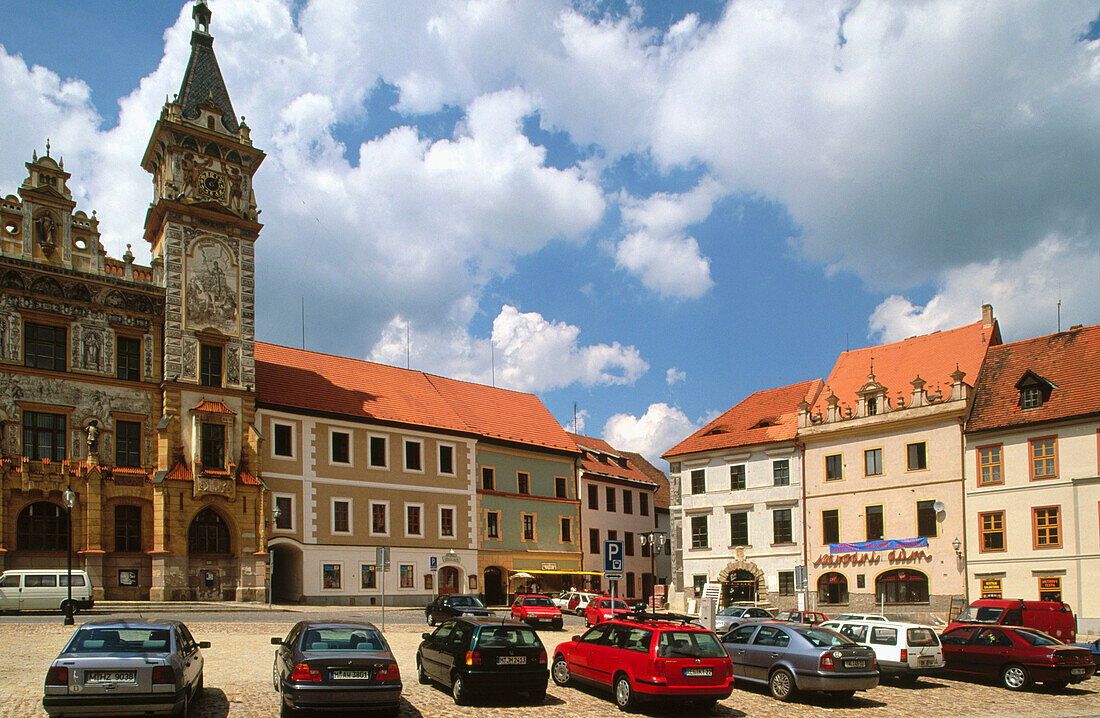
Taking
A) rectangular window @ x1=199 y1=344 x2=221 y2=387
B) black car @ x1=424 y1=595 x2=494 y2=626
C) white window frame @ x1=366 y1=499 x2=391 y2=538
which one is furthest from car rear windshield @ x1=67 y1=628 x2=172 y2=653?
white window frame @ x1=366 y1=499 x2=391 y2=538

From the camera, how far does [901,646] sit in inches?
866

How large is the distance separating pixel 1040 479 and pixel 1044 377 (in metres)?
5.00

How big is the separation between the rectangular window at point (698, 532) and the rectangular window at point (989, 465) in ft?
51.9

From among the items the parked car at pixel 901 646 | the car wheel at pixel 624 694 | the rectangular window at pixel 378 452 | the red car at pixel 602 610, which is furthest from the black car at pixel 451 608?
the car wheel at pixel 624 694

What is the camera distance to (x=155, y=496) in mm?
42312

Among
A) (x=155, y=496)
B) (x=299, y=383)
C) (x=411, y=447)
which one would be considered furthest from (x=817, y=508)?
(x=155, y=496)

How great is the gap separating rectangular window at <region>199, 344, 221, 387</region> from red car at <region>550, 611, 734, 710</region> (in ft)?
104

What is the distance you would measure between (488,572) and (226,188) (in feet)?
85.2

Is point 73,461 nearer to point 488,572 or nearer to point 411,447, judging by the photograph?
point 411,447

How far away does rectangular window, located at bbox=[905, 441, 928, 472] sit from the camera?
4612cm

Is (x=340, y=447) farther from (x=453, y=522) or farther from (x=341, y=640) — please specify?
(x=341, y=640)

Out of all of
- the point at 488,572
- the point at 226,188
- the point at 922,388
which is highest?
the point at 226,188

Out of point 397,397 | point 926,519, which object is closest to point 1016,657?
point 926,519

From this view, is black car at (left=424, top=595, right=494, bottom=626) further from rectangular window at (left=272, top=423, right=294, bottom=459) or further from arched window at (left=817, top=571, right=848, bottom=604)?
arched window at (left=817, top=571, right=848, bottom=604)
